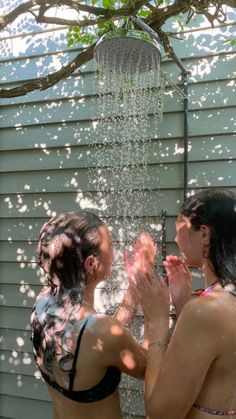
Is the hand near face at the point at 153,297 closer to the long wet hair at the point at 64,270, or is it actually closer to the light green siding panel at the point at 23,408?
the long wet hair at the point at 64,270

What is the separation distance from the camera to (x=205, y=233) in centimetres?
139

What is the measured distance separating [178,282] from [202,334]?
0.45m

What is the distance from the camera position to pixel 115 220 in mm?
3600

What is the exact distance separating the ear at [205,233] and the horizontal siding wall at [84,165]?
6.50 feet

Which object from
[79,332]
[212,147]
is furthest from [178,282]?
[212,147]

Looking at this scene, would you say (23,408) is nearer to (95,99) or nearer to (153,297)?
(95,99)

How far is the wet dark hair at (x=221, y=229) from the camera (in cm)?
137

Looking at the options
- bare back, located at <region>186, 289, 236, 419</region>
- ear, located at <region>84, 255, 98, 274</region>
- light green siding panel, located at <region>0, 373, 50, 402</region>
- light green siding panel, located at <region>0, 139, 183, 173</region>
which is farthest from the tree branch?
light green siding panel, located at <region>0, 373, 50, 402</region>

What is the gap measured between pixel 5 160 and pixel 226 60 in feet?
6.60

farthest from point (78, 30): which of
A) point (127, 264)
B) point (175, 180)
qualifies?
point (127, 264)

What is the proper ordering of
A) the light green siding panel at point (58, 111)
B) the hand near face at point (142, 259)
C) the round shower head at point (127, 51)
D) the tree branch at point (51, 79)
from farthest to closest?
the light green siding panel at point (58, 111) → the tree branch at point (51, 79) → the round shower head at point (127, 51) → the hand near face at point (142, 259)

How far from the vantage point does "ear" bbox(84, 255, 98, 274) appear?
1.55m

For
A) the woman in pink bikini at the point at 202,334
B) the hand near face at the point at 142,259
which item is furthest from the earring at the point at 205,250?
the hand near face at the point at 142,259

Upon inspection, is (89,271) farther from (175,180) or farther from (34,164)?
(34,164)
